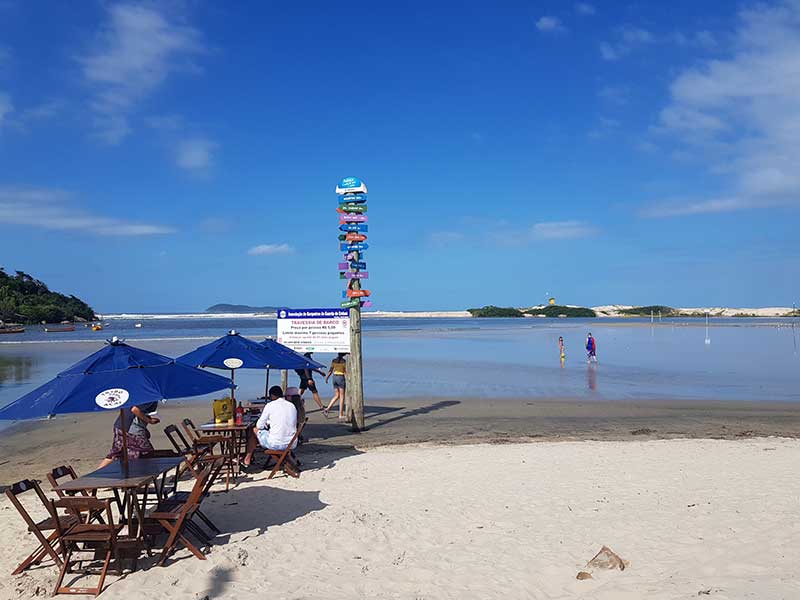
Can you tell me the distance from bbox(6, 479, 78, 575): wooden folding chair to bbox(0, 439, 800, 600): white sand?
0.12m

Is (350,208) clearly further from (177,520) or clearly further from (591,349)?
(591,349)

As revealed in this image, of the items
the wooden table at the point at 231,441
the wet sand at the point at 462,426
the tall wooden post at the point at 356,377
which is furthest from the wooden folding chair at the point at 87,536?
the tall wooden post at the point at 356,377

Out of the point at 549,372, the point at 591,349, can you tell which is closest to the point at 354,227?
the point at 549,372

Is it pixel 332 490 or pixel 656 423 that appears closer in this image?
pixel 332 490

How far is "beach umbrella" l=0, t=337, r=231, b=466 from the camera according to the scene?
16.6ft

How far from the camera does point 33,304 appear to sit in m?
87.1

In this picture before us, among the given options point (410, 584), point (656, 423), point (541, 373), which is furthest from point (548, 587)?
point (541, 373)

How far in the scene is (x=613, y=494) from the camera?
738 centimetres

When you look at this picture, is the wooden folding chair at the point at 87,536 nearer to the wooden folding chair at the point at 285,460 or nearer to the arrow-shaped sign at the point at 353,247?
the wooden folding chair at the point at 285,460

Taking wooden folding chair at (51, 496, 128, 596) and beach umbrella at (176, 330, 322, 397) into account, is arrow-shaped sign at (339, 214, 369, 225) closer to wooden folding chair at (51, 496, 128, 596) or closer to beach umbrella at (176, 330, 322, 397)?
beach umbrella at (176, 330, 322, 397)

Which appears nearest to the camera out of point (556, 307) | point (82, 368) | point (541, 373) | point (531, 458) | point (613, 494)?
point (82, 368)

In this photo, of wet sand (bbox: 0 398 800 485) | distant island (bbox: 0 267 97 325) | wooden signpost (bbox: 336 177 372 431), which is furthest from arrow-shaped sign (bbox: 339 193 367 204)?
distant island (bbox: 0 267 97 325)

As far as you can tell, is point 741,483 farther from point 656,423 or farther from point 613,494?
point 656,423

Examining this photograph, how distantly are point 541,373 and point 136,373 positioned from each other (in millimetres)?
18618
